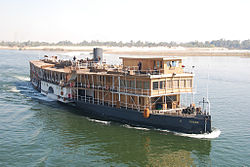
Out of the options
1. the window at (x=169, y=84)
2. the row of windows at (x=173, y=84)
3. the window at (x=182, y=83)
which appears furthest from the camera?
the window at (x=182, y=83)

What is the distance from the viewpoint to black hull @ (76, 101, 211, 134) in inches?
1082

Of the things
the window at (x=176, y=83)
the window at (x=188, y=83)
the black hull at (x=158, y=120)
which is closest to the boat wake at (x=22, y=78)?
the black hull at (x=158, y=120)

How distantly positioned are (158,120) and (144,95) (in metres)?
2.98

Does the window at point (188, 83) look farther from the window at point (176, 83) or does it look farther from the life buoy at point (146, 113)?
the life buoy at point (146, 113)

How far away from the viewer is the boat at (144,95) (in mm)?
28609

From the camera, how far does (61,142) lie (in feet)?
88.8

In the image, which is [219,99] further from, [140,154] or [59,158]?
[59,158]

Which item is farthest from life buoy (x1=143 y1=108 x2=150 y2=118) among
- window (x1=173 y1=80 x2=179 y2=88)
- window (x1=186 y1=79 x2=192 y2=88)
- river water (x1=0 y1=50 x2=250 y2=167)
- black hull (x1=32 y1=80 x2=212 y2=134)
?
window (x1=186 y1=79 x2=192 y2=88)

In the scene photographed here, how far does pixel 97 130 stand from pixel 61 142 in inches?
179

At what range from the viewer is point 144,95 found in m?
29.2

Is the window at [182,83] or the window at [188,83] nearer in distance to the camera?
the window at [182,83]

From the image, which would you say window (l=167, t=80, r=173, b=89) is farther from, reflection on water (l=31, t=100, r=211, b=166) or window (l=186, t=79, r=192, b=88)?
reflection on water (l=31, t=100, r=211, b=166)

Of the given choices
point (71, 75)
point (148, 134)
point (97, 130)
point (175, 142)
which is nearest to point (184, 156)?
point (175, 142)

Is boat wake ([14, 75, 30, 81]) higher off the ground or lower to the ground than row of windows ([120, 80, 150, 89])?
lower
